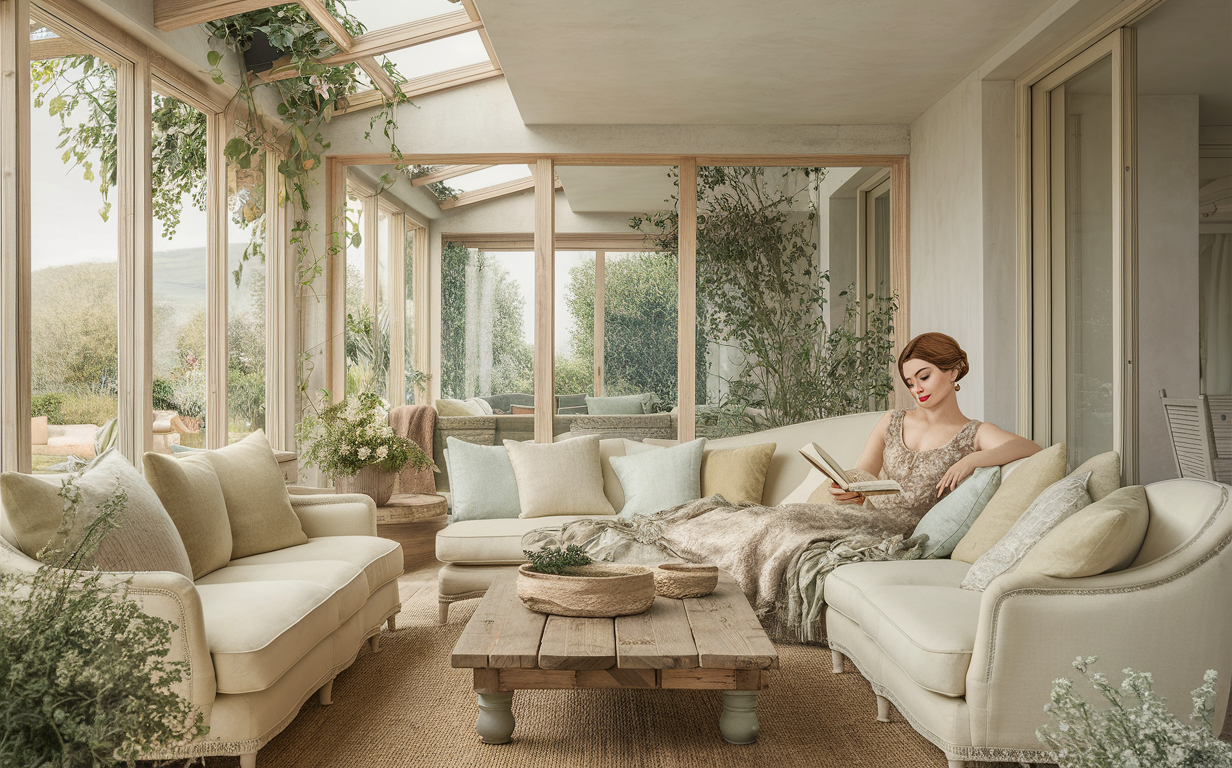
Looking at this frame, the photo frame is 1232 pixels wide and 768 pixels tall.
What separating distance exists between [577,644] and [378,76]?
417cm

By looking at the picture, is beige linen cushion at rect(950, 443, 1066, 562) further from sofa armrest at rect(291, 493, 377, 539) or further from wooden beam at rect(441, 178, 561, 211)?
wooden beam at rect(441, 178, 561, 211)

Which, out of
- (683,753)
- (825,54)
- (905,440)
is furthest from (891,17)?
(683,753)

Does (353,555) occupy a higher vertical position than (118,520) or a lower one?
lower

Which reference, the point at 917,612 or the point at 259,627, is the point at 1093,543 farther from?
the point at 259,627

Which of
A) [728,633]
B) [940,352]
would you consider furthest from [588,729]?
[940,352]

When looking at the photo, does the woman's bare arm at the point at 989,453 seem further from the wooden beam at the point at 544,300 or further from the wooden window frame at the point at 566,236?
the wooden beam at the point at 544,300

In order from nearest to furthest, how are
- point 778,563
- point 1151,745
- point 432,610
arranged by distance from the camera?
point 1151,745 → point 778,563 → point 432,610

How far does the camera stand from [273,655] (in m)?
2.23

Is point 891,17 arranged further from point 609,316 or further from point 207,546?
point 207,546

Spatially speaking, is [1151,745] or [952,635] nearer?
[1151,745]

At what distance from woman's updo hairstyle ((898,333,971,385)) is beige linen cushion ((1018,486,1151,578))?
52.2 inches

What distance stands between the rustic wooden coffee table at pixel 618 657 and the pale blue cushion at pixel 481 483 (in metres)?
1.59

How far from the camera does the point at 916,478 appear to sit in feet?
11.5

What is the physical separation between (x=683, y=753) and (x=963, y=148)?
12.3ft
